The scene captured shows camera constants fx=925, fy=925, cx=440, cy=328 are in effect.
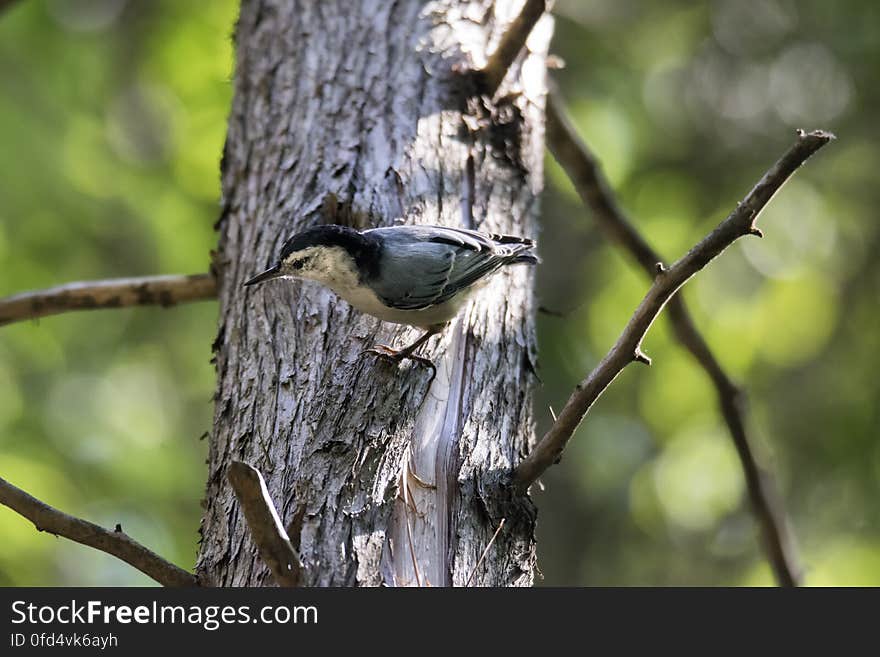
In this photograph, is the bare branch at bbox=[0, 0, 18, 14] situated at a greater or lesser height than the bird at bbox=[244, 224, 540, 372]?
greater

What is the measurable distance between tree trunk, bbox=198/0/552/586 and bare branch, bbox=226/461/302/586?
0.39ft

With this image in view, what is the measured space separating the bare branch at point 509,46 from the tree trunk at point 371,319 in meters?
0.07

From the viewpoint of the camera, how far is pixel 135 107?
690 centimetres

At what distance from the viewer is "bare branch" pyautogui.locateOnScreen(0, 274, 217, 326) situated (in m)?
3.62

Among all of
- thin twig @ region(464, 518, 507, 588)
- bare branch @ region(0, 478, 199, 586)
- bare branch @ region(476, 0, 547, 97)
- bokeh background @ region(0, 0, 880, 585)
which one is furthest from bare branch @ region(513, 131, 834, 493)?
bokeh background @ region(0, 0, 880, 585)

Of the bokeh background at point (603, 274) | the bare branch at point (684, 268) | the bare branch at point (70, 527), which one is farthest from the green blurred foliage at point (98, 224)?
the bare branch at point (684, 268)

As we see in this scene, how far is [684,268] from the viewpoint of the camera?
7.43ft

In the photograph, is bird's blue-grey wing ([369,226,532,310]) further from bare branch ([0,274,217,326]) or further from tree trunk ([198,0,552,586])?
bare branch ([0,274,217,326])

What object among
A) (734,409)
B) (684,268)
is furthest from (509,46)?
(734,409)

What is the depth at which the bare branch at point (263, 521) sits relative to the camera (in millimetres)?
1832

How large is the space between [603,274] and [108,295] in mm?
4017

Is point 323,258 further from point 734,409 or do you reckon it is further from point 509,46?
point 734,409
